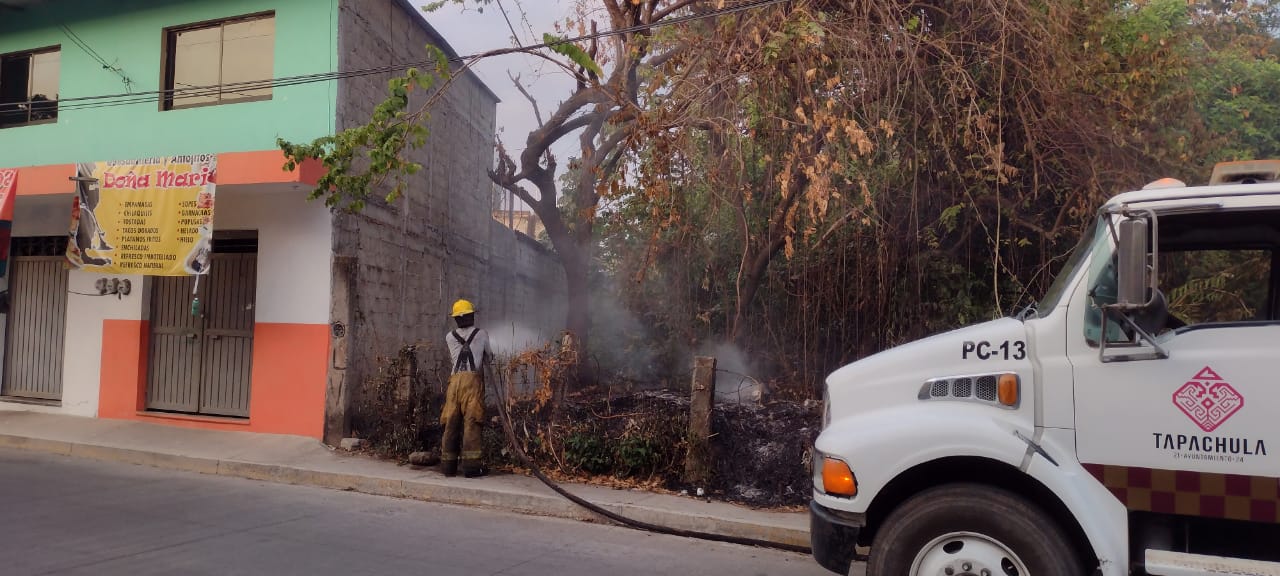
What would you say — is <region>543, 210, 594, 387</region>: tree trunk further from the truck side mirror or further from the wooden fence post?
the truck side mirror

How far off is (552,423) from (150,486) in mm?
4031

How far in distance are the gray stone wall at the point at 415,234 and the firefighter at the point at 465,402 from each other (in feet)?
4.71

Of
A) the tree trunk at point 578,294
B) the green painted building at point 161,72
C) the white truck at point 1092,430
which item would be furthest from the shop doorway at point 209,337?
the white truck at point 1092,430

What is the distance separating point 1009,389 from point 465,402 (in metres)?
5.88

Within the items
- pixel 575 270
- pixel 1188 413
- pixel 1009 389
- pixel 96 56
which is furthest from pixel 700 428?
pixel 96 56

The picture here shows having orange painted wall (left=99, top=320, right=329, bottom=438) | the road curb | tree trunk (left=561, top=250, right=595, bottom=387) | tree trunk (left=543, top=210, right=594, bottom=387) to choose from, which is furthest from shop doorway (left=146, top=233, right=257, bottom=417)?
tree trunk (left=561, top=250, right=595, bottom=387)

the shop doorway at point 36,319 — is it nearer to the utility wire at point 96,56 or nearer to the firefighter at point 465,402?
the utility wire at point 96,56

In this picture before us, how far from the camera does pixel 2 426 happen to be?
36.4 feet

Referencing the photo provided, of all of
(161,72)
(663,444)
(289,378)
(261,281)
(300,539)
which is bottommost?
(300,539)

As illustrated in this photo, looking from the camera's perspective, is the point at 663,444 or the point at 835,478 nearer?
the point at 835,478

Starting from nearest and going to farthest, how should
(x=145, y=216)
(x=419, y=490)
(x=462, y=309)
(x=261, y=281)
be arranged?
(x=419, y=490) → (x=462, y=309) → (x=145, y=216) → (x=261, y=281)

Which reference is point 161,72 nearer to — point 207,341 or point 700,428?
point 207,341

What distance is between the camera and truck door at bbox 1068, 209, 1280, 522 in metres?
3.50

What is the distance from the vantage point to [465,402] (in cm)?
852
